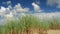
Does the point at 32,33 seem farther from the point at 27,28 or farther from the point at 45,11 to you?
the point at 45,11

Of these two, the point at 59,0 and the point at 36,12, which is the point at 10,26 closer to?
the point at 36,12

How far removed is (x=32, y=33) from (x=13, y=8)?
332mm

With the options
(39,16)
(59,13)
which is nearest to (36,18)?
(39,16)

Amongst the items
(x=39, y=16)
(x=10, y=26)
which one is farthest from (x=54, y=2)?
(x=10, y=26)

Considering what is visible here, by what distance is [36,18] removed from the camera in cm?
→ 135

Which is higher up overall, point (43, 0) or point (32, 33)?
point (43, 0)

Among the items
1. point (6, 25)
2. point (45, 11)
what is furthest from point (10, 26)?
point (45, 11)

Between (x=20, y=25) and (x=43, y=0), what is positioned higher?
(x=43, y=0)

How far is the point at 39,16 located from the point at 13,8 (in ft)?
0.95

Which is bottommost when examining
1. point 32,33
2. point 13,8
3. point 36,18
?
point 32,33

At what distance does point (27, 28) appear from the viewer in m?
1.34

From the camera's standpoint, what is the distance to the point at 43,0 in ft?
4.47

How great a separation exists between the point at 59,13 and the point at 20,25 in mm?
425

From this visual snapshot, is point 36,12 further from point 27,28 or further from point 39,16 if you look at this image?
point 27,28
